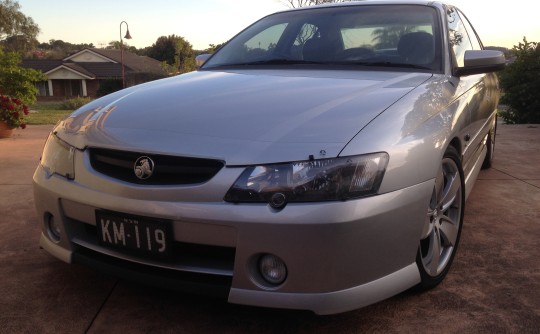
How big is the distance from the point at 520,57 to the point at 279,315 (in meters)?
10.0

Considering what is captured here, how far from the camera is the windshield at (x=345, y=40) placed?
9.56 ft

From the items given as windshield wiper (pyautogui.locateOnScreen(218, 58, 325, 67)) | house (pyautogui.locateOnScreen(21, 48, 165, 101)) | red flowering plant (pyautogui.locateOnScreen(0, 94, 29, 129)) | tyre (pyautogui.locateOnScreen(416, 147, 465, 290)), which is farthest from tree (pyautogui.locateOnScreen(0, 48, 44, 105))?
house (pyautogui.locateOnScreen(21, 48, 165, 101))

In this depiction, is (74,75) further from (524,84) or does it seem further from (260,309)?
(260,309)

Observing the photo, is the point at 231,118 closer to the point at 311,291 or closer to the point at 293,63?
the point at 311,291

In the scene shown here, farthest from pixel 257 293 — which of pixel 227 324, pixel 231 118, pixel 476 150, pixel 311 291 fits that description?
pixel 476 150

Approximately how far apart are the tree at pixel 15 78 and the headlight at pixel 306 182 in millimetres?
10199

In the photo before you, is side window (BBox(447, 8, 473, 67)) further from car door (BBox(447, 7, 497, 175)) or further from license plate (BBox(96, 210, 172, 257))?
license plate (BBox(96, 210, 172, 257))

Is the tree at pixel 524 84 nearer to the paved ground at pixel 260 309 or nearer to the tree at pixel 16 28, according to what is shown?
the paved ground at pixel 260 309

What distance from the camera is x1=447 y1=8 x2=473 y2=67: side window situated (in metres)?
3.12

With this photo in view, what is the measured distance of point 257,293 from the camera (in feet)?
6.04

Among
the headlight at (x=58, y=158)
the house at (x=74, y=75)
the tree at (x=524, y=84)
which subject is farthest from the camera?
the house at (x=74, y=75)

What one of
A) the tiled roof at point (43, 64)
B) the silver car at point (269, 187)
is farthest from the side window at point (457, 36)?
the tiled roof at point (43, 64)

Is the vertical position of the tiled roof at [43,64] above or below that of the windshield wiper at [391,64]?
below

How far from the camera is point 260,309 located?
7.33 ft
